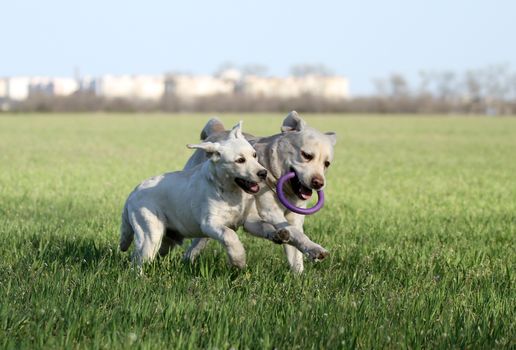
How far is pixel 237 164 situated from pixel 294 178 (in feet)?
2.25

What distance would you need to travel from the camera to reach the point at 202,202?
24.2 feet

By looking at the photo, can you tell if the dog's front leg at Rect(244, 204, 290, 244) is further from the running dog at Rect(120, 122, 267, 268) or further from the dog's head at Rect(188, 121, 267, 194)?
the dog's head at Rect(188, 121, 267, 194)

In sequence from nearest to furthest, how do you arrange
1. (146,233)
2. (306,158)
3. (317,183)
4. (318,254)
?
1. (318,254)
2. (317,183)
3. (306,158)
4. (146,233)

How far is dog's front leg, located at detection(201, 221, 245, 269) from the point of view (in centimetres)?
703

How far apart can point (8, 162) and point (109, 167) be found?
3629 mm

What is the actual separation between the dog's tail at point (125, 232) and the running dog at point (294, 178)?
4.32 ft

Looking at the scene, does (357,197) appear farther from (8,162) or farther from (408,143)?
(408,143)

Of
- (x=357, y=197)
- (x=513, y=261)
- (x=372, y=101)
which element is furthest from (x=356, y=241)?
(x=372, y=101)

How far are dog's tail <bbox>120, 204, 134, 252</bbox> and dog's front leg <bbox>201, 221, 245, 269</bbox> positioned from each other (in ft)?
4.18

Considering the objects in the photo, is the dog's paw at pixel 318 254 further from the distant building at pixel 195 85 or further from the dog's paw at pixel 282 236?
the distant building at pixel 195 85

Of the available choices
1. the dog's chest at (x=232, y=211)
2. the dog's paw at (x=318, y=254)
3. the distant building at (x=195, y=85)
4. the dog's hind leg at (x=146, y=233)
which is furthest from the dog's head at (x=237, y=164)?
the distant building at (x=195, y=85)

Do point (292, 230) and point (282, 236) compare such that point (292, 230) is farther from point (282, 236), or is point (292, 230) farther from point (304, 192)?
point (304, 192)

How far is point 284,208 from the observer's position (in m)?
7.74

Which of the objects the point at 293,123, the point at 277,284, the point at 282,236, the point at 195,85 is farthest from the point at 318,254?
the point at 195,85
